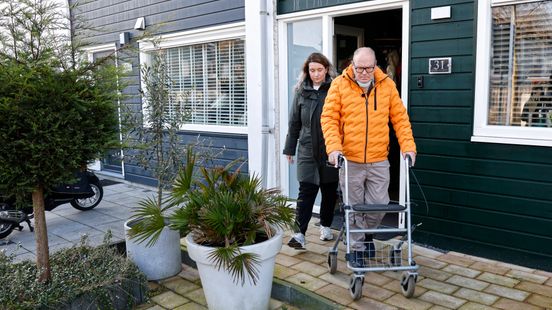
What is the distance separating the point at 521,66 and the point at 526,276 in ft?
4.97

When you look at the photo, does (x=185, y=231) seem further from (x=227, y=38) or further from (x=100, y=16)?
(x=100, y=16)

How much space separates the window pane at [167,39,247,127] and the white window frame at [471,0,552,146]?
2892mm

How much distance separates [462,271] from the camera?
140 inches

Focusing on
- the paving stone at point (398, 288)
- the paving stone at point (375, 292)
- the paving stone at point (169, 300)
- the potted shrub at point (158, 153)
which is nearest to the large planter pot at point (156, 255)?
the potted shrub at point (158, 153)

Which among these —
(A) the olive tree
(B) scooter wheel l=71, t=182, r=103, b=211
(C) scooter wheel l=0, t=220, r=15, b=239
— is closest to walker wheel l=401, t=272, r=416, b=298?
(A) the olive tree

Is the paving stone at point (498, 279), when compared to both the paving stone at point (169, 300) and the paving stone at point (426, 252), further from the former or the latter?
the paving stone at point (169, 300)

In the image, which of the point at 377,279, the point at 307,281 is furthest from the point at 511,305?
the point at 307,281

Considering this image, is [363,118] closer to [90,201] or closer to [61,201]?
[61,201]

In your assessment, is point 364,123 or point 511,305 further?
Answer: point 364,123

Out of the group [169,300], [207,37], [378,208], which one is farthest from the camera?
[207,37]

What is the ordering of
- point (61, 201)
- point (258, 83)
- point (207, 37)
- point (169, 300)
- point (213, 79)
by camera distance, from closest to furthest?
A: point (169, 300) → point (258, 83) → point (61, 201) → point (207, 37) → point (213, 79)

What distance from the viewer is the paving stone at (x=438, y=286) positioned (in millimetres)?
3221

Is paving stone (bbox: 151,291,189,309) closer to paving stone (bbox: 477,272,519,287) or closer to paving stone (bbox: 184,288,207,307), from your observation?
paving stone (bbox: 184,288,207,307)

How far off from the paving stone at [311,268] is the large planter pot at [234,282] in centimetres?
63
